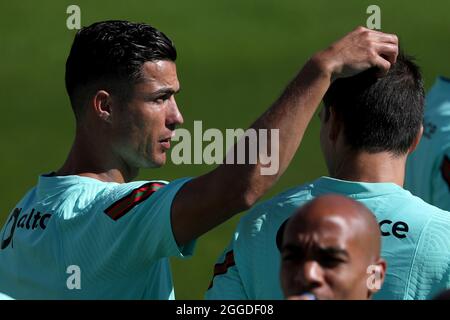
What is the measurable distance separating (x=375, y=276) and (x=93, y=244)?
1.14 m

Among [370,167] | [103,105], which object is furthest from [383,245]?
[103,105]

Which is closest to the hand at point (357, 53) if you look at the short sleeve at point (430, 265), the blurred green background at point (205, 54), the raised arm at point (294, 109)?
the raised arm at point (294, 109)

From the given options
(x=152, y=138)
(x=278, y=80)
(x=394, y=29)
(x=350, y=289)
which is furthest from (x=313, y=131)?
(x=350, y=289)

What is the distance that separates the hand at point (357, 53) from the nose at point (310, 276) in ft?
2.47

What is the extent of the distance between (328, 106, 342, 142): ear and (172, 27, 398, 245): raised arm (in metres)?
0.17

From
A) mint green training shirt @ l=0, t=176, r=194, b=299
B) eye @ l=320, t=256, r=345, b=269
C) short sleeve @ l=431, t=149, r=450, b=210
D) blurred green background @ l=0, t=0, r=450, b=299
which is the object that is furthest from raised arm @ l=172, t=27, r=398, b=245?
blurred green background @ l=0, t=0, r=450, b=299

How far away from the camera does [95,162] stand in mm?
3965

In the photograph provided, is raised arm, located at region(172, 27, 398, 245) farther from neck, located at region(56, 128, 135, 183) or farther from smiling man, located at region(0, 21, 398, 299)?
neck, located at region(56, 128, 135, 183)

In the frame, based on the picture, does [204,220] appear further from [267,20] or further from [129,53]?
[267,20]

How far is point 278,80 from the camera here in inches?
396

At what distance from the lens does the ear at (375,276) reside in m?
2.85

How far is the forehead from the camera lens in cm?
396

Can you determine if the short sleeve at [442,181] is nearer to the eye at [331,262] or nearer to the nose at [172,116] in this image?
the nose at [172,116]
